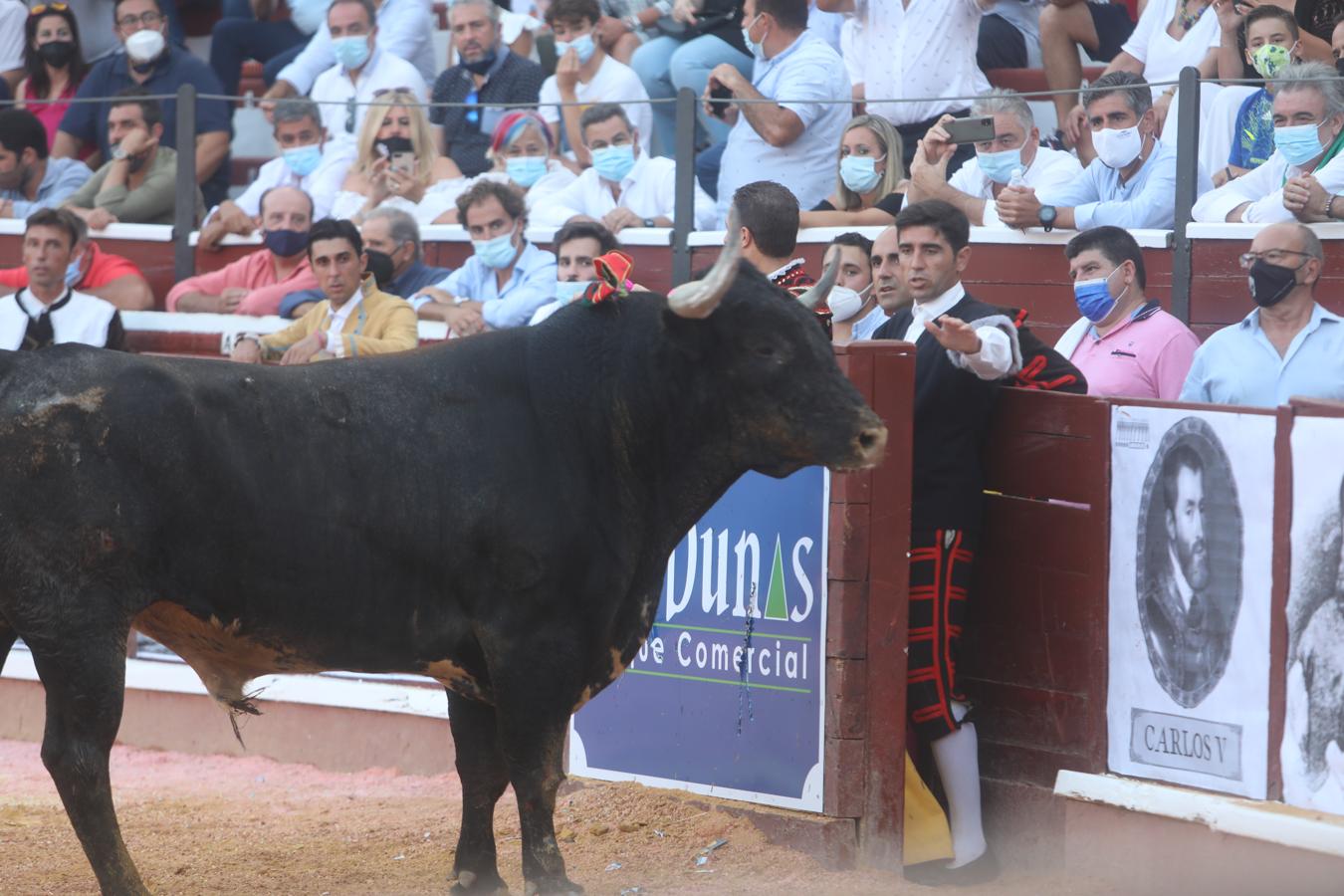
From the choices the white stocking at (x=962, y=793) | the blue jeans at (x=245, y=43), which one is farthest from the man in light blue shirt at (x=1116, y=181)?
the blue jeans at (x=245, y=43)

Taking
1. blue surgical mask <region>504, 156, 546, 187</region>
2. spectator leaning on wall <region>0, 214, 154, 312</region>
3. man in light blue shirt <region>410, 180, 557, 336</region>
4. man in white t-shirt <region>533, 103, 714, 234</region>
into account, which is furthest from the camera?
spectator leaning on wall <region>0, 214, 154, 312</region>

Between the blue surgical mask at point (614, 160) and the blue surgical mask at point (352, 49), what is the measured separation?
8.34ft

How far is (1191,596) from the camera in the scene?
520 centimetres

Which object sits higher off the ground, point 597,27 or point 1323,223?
point 597,27

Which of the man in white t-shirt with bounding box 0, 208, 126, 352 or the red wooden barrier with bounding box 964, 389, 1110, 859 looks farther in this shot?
the man in white t-shirt with bounding box 0, 208, 126, 352

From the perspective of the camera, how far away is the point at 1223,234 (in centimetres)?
736

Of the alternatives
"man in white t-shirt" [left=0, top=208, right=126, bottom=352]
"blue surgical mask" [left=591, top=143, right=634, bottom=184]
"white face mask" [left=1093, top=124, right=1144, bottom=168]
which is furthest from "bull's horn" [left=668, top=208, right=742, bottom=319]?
"man in white t-shirt" [left=0, top=208, right=126, bottom=352]

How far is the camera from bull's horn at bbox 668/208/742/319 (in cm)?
469

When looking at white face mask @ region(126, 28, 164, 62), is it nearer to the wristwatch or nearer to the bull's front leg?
the wristwatch

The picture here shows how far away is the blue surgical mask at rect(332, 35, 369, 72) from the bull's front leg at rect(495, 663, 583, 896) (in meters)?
7.30

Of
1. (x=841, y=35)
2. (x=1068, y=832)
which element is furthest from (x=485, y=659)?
(x=841, y=35)

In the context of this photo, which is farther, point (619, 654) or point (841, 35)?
point (841, 35)

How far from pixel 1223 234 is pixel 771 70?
2.83m

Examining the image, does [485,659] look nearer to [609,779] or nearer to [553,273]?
[609,779]
